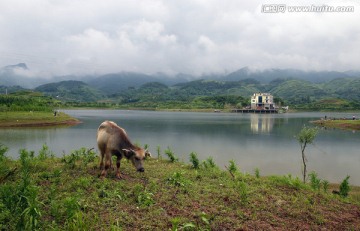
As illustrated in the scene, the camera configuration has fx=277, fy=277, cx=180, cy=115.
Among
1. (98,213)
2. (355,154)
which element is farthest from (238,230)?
(355,154)

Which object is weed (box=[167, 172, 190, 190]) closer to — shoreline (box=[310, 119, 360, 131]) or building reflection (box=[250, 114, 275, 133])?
building reflection (box=[250, 114, 275, 133])

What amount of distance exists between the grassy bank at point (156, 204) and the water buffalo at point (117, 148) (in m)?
0.65

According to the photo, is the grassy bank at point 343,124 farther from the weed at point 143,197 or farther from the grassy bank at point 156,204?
the weed at point 143,197

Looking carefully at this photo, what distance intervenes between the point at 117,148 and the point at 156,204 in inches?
126

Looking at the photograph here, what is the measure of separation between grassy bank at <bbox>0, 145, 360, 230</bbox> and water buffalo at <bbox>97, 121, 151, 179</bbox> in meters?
0.65

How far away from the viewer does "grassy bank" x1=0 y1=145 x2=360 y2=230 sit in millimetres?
6742

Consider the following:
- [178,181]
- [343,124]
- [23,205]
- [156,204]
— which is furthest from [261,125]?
[23,205]

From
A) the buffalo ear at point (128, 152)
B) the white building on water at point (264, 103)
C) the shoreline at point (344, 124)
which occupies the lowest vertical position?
the shoreline at point (344, 124)

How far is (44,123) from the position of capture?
62438mm

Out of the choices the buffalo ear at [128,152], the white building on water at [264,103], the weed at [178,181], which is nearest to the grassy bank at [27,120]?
the buffalo ear at [128,152]

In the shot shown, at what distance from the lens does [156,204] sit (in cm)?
827

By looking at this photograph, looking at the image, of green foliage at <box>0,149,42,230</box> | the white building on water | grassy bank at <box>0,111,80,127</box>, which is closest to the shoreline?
grassy bank at <box>0,111,80,127</box>

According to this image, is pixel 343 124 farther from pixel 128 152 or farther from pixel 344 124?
pixel 128 152

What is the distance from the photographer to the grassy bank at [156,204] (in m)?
6.74
